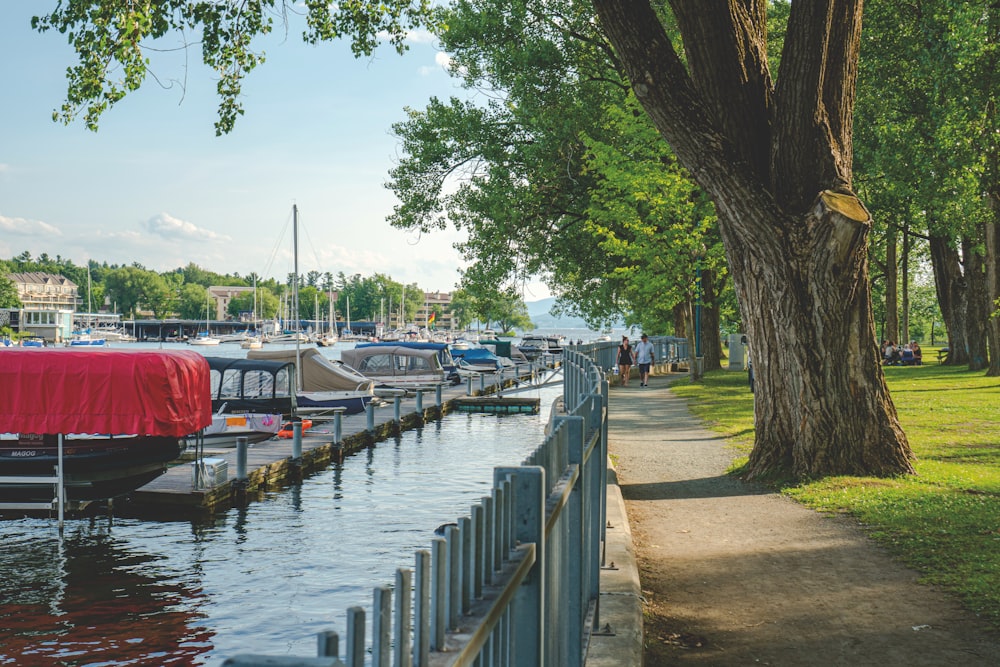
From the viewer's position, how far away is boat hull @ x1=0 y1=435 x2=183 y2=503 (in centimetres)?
1644

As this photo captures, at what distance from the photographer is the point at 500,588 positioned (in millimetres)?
2785

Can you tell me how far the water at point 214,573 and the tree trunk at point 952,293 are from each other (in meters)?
31.5

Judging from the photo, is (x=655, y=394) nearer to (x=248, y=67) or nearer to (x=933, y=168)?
(x=933, y=168)

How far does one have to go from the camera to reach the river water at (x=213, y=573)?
11148 millimetres

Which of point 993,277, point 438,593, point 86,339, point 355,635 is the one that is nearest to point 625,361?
point 993,277

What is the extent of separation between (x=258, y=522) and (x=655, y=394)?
58.7 ft

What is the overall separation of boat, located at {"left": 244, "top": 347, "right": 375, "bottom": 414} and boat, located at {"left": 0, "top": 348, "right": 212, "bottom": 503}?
657 inches

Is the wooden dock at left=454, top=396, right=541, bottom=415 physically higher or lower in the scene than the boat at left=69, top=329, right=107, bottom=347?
lower

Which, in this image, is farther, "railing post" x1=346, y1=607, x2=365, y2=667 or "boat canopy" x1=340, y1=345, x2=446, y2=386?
"boat canopy" x1=340, y1=345, x2=446, y2=386

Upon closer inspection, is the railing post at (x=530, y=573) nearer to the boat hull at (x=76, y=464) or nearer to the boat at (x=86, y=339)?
Answer: the boat hull at (x=76, y=464)

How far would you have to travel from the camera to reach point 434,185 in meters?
38.2

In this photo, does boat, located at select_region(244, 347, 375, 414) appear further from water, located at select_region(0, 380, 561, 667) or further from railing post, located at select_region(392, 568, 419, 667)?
railing post, located at select_region(392, 568, 419, 667)

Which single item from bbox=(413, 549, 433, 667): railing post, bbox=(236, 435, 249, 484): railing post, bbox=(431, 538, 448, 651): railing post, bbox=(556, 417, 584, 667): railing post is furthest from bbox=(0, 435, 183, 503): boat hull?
bbox=(413, 549, 433, 667): railing post

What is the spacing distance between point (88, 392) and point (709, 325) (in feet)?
101
